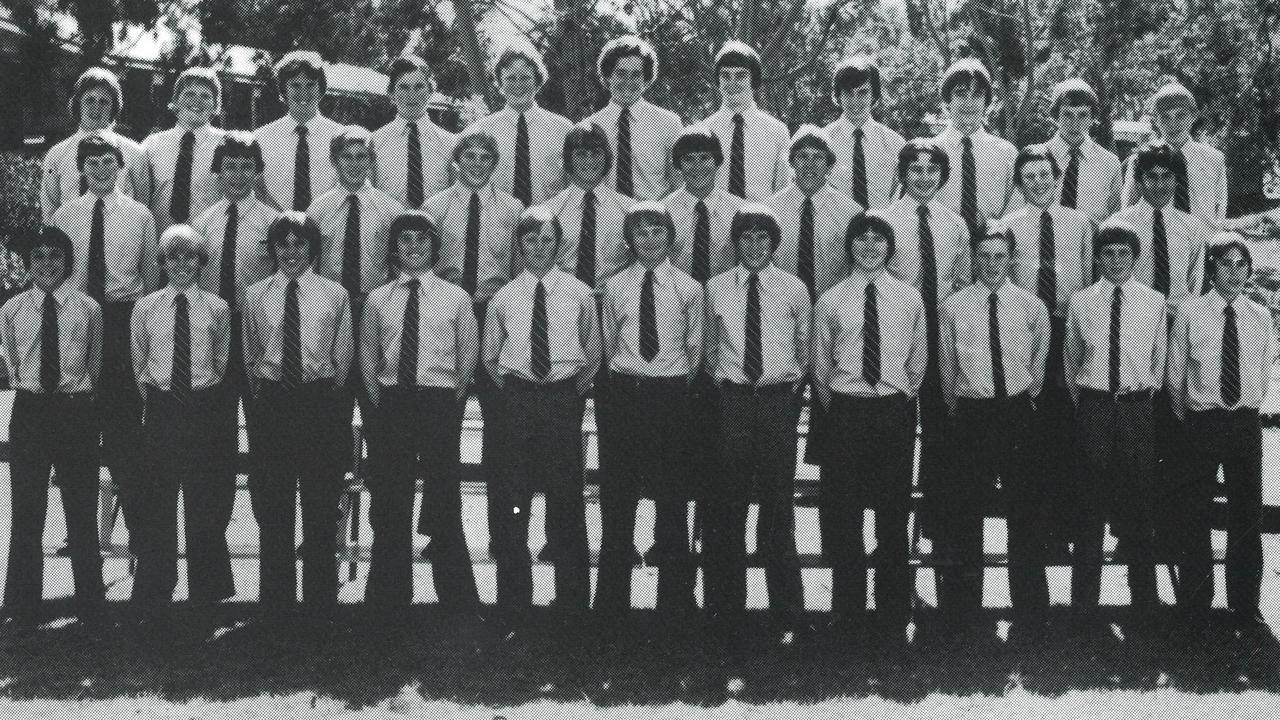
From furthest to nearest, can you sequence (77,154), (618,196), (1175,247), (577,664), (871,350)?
(77,154)
(618,196)
(1175,247)
(871,350)
(577,664)

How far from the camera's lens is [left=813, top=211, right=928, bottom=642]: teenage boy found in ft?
22.6

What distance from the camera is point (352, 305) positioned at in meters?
7.36

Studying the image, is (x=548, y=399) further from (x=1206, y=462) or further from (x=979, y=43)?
(x=979, y=43)

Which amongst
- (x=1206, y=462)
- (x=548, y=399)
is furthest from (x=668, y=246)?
(x=1206, y=462)

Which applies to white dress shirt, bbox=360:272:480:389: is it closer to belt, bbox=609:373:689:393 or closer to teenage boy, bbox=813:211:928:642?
belt, bbox=609:373:689:393

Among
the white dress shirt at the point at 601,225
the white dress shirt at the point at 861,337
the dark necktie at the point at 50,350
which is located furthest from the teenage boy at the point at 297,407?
the white dress shirt at the point at 861,337

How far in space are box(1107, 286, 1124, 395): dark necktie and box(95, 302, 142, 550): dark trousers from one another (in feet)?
15.5

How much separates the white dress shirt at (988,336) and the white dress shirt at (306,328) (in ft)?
9.47

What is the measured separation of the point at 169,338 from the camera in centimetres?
696

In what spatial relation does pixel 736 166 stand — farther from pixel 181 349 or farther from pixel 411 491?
pixel 181 349

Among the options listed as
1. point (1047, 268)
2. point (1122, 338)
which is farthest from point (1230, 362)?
point (1047, 268)

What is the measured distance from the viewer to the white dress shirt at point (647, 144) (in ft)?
25.7

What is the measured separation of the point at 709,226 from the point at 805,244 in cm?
50

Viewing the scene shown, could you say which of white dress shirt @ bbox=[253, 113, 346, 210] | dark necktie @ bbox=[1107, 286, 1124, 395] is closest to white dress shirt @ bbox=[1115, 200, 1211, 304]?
dark necktie @ bbox=[1107, 286, 1124, 395]
